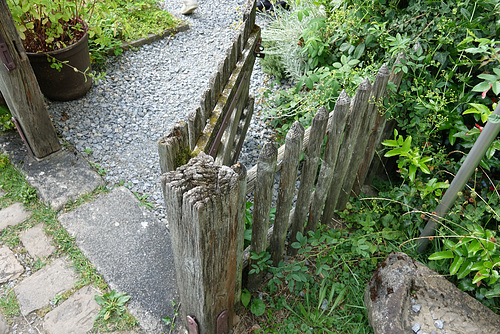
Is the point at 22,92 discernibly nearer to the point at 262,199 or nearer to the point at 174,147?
the point at 174,147

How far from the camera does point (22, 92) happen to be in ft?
9.27

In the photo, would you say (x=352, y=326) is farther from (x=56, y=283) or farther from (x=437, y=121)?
(x=56, y=283)

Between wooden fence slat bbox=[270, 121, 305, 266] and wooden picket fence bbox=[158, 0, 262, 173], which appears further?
wooden fence slat bbox=[270, 121, 305, 266]

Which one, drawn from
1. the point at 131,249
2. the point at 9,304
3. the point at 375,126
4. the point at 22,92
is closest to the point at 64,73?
the point at 22,92

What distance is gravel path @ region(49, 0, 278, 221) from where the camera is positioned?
330 centimetres

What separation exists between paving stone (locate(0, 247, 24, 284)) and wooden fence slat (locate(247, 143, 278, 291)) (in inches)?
66.0

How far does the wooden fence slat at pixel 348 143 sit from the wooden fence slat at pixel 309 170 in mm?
344

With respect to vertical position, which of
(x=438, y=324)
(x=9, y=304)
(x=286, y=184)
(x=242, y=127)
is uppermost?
(x=286, y=184)

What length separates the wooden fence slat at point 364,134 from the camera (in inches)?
91.2

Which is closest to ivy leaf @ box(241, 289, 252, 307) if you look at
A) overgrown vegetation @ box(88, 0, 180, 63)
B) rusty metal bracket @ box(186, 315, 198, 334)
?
rusty metal bracket @ box(186, 315, 198, 334)

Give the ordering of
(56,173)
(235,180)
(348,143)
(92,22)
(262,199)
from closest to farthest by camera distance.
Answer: (235,180), (262,199), (348,143), (56,173), (92,22)

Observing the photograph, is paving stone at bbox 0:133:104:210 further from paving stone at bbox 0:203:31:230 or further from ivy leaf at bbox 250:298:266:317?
ivy leaf at bbox 250:298:266:317

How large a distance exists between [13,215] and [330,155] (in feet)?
8.45

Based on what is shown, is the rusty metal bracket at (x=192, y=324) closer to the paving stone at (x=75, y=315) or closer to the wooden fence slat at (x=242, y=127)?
the paving stone at (x=75, y=315)
